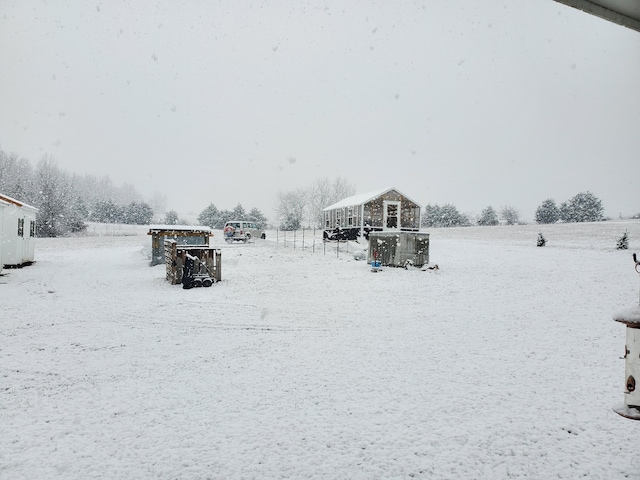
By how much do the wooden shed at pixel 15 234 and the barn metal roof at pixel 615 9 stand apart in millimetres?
19405

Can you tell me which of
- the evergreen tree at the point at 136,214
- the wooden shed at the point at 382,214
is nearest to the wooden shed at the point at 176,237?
the wooden shed at the point at 382,214

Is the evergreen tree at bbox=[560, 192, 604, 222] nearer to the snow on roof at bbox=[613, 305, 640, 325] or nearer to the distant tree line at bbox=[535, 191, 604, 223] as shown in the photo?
the distant tree line at bbox=[535, 191, 604, 223]

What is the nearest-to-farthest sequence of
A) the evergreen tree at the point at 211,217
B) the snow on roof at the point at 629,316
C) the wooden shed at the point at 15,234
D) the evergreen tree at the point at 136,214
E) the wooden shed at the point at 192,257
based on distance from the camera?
the snow on roof at the point at 629,316
the wooden shed at the point at 192,257
the wooden shed at the point at 15,234
the evergreen tree at the point at 211,217
the evergreen tree at the point at 136,214

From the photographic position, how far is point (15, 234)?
54.2 feet

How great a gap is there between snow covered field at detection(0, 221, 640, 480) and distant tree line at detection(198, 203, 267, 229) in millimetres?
51289

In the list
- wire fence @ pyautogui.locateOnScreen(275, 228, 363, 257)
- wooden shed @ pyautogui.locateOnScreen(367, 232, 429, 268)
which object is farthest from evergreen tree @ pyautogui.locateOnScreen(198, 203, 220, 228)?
wooden shed @ pyautogui.locateOnScreen(367, 232, 429, 268)

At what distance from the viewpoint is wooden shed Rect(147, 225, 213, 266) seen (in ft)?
56.7

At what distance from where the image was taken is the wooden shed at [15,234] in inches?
612

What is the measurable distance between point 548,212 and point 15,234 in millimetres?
64909

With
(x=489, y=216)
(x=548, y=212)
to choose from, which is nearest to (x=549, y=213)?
(x=548, y=212)

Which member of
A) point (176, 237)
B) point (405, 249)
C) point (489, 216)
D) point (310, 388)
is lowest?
point (310, 388)

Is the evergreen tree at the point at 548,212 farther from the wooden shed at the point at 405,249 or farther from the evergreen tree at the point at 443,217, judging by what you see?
the wooden shed at the point at 405,249

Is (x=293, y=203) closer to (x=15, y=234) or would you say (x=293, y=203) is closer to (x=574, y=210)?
(x=574, y=210)

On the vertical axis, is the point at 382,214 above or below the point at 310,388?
above
